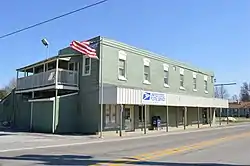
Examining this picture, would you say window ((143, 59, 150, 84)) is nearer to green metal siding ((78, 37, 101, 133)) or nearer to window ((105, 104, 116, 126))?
window ((105, 104, 116, 126))

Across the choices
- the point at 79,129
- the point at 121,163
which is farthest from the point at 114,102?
the point at 121,163

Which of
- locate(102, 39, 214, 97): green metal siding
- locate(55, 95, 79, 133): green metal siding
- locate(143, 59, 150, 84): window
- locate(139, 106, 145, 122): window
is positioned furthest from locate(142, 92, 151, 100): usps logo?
locate(55, 95, 79, 133): green metal siding

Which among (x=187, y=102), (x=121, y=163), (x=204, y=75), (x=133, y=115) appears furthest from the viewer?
(x=204, y=75)

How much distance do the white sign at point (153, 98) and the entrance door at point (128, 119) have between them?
7.97ft

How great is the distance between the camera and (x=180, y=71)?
124ft

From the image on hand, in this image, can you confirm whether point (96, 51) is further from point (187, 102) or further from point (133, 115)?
point (187, 102)

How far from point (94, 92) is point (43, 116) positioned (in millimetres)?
4476

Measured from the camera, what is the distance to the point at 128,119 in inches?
1154

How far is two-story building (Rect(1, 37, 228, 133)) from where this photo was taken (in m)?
26.1

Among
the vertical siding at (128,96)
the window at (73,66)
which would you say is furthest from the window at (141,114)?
the window at (73,66)

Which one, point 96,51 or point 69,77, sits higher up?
point 96,51

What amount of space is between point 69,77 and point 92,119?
4.09m

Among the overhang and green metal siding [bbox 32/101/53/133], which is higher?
the overhang

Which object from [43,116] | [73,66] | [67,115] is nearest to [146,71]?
[73,66]
